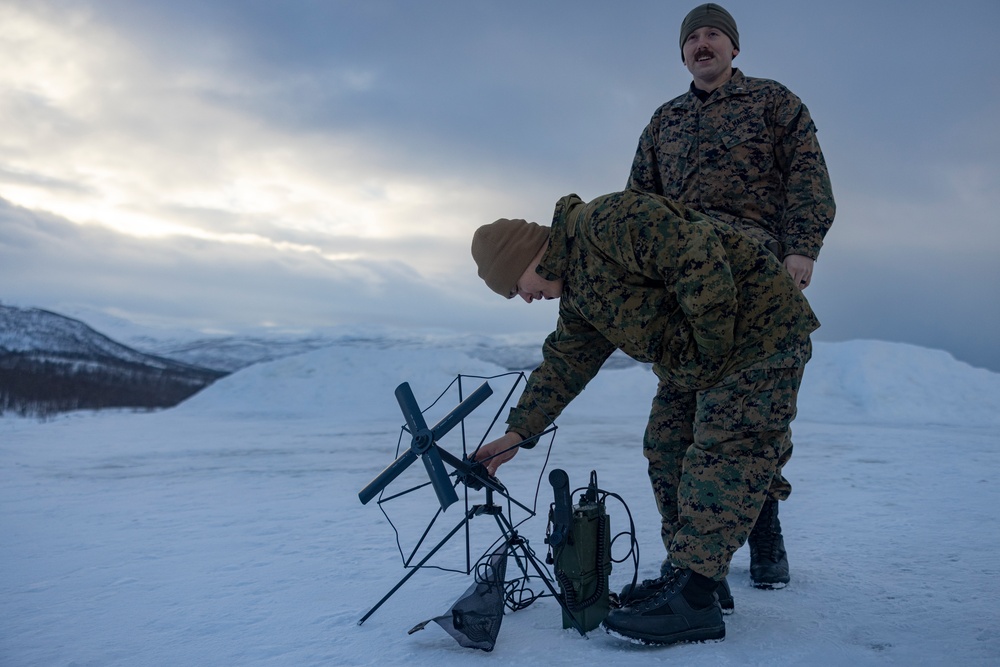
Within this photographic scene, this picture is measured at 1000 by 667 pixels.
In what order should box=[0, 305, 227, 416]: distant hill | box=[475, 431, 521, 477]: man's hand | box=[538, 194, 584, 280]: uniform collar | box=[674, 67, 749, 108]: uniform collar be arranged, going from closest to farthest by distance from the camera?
box=[538, 194, 584, 280]: uniform collar, box=[475, 431, 521, 477]: man's hand, box=[674, 67, 749, 108]: uniform collar, box=[0, 305, 227, 416]: distant hill

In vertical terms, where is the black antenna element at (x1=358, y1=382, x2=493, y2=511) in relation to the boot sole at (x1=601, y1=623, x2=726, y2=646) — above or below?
above

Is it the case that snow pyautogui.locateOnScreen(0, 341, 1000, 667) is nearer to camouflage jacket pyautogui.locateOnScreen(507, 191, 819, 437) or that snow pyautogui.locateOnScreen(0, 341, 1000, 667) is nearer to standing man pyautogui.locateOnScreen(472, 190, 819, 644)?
standing man pyautogui.locateOnScreen(472, 190, 819, 644)

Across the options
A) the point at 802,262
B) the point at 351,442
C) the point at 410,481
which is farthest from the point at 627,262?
the point at 351,442

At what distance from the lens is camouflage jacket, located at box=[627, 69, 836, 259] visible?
2.59 meters

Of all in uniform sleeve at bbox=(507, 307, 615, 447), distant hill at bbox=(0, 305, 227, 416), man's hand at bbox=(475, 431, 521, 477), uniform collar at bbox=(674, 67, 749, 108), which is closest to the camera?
man's hand at bbox=(475, 431, 521, 477)

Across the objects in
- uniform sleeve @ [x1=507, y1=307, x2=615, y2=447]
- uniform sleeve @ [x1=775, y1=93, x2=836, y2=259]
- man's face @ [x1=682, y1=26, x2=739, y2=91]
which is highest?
man's face @ [x1=682, y1=26, x2=739, y2=91]

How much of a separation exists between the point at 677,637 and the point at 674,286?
1063 millimetres

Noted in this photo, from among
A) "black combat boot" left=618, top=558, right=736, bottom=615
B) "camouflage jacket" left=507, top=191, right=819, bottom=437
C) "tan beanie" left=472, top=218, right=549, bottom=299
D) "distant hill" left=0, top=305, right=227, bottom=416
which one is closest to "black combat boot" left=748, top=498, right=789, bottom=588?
"black combat boot" left=618, top=558, right=736, bottom=615

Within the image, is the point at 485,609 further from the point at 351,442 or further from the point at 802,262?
the point at 351,442

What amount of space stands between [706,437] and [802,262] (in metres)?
0.84

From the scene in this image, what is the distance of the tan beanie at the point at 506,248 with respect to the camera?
7.07 ft

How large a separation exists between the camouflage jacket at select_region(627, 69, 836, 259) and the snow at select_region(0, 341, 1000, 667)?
117 cm

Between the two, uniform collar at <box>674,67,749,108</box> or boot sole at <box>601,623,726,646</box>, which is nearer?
boot sole at <box>601,623,726,646</box>

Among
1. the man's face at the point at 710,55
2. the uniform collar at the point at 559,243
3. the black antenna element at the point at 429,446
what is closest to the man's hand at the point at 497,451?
the black antenna element at the point at 429,446
